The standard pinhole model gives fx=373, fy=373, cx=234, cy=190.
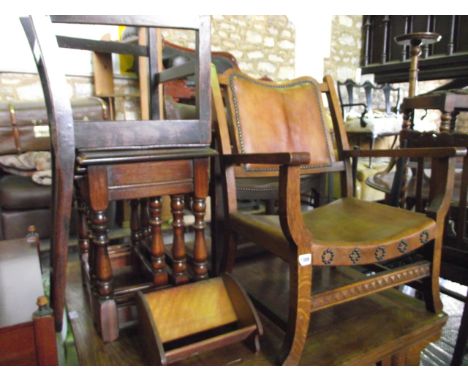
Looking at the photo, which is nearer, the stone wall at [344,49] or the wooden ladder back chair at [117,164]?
the wooden ladder back chair at [117,164]

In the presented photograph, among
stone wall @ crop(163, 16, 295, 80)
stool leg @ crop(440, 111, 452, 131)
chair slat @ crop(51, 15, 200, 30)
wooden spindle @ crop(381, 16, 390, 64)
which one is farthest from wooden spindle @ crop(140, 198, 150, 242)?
wooden spindle @ crop(381, 16, 390, 64)

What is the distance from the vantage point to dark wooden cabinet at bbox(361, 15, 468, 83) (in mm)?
4734

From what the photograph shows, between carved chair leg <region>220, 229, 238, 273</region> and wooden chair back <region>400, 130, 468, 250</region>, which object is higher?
wooden chair back <region>400, 130, 468, 250</region>

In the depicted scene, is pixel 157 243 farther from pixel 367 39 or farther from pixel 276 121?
pixel 367 39

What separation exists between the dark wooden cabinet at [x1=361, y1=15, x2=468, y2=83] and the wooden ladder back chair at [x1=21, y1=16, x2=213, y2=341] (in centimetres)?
475

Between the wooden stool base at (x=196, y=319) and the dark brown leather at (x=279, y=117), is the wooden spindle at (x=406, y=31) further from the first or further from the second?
the wooden stool base at (x=196, y=319)

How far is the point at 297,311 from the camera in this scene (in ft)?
3.19

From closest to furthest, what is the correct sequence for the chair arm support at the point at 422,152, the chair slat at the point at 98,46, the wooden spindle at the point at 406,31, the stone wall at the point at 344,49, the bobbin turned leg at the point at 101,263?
the bobbin turned leg at the point at 101,263
the chair arm support at the point at 422,152
the chair slat at the point at 98,46
the wooden spindle at the point at 406,31
the stone wall at the point at 344,49

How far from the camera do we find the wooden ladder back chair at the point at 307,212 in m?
0.96

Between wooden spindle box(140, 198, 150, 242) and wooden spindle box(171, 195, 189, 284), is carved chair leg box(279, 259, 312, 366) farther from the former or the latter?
wooden spindle box(140, 198, 150, 242)

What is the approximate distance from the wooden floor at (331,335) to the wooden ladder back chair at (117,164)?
70mm

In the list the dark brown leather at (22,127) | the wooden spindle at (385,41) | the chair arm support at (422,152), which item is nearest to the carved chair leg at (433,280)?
the chair arm support at (422,152)

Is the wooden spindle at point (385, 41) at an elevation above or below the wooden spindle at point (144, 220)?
above
